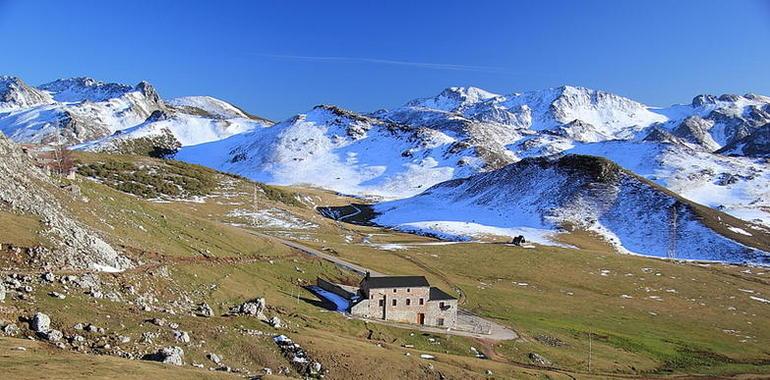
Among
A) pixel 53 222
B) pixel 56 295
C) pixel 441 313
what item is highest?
pixel 53 222

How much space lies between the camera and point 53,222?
4872 cm

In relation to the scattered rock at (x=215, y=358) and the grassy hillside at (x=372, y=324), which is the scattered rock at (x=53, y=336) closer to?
the grassy hillside at (x=372, y=324)

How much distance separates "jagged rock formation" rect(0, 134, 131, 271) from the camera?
45.9 meters

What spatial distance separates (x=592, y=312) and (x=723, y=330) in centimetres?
2019

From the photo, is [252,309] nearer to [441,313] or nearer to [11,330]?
[11,330]

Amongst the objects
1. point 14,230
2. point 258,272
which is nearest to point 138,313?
point 14,230

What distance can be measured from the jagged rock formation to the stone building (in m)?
31.1

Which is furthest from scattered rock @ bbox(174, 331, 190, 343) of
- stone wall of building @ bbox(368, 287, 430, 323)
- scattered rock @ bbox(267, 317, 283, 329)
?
stone wall of building @ bbox(368, 287, 430, 323)

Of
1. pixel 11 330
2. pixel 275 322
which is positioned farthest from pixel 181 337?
pixel 275 322

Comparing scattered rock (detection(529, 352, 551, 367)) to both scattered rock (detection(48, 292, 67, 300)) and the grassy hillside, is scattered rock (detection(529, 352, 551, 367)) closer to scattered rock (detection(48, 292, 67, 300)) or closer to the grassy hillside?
the grassy hillside

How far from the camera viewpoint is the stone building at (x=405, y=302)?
2827 inches

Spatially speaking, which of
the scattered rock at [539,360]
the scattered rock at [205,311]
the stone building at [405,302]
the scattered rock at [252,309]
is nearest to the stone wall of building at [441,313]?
the stone building at [405,302]

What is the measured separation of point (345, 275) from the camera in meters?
90.4

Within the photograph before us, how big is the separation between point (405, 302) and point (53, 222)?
141 feet
